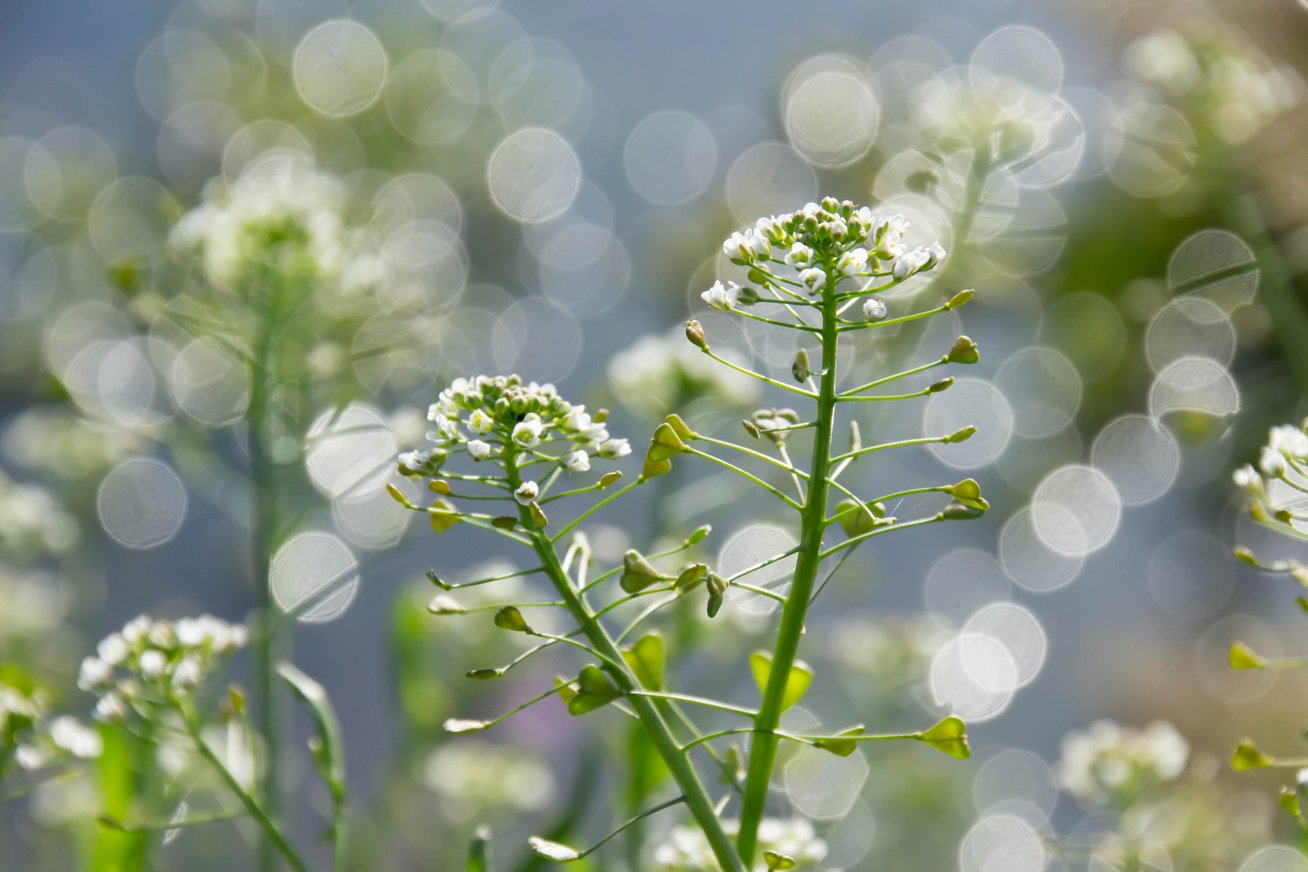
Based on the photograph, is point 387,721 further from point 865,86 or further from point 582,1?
point 582,1

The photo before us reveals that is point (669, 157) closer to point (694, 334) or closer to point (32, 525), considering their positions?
point (32, 525)

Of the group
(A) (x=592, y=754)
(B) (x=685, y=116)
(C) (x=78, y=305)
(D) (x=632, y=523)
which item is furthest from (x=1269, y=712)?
(C) (x=78, y=305)

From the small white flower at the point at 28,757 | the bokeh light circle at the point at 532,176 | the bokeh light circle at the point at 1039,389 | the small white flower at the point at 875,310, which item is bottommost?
the bokeh light circle at the point at 1039,389

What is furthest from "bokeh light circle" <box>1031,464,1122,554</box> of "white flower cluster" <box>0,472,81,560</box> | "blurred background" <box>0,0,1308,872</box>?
"white flower cluster" <box>0,472,81,560</box>

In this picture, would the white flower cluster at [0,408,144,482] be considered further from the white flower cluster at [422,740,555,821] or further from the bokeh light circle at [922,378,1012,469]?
the bokeh light circle at [922,378,1012,469]

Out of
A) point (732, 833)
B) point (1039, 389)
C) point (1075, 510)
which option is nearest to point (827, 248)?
point (732, 833)

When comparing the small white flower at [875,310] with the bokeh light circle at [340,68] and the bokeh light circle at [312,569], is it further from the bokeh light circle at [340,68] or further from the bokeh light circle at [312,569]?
the bokeh light circle at [340,68]

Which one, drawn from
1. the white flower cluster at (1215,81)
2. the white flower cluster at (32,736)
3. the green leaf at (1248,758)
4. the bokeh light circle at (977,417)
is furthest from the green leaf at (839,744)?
the bokeh light circle at (977,417)
